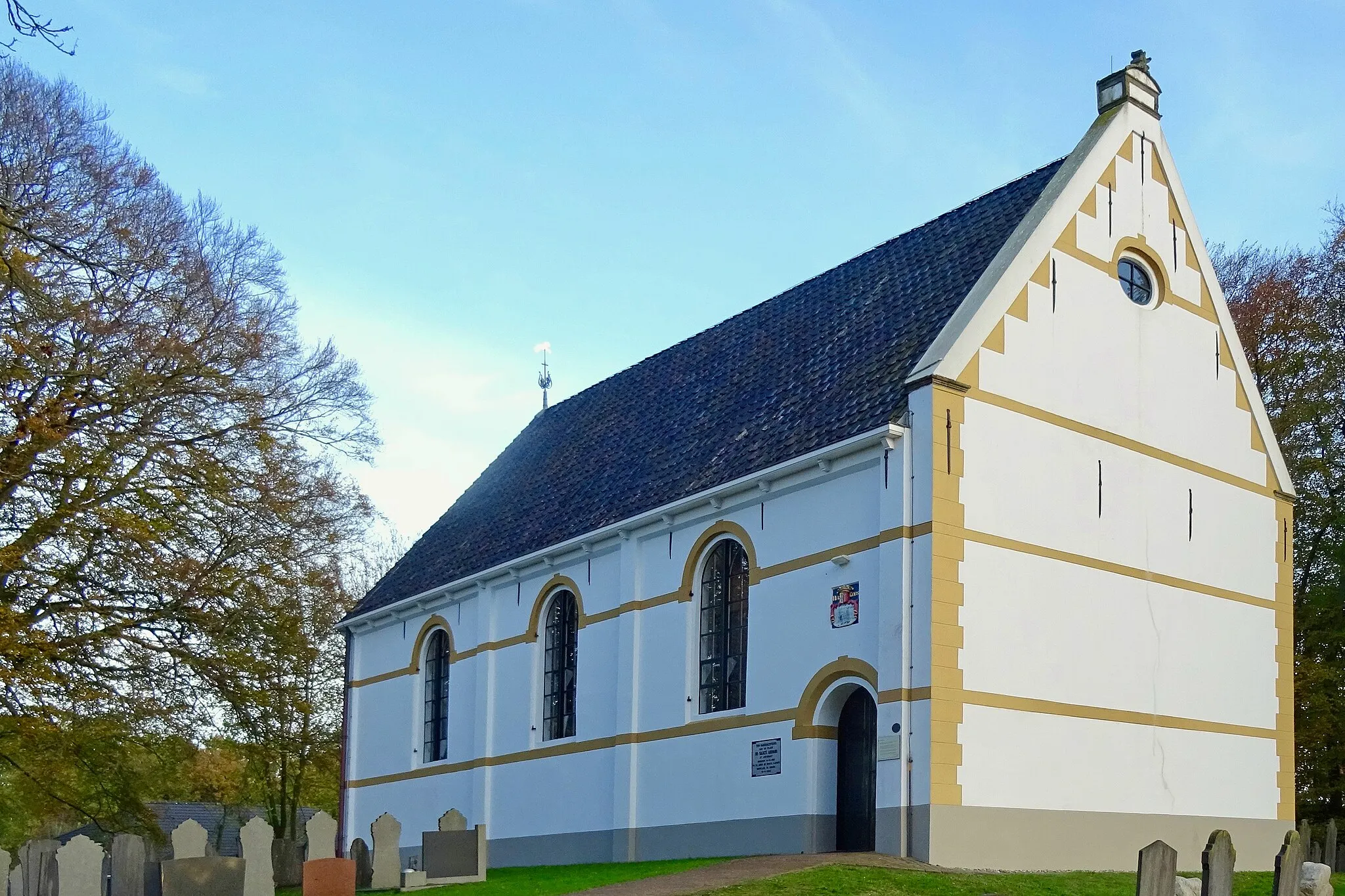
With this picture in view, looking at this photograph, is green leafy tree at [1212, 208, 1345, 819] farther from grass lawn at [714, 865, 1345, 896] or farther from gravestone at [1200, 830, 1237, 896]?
gravestone at [1200, 830, 1237, 896]

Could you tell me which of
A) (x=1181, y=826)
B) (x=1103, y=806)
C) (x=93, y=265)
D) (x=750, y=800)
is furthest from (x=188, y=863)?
(x=1181, y=826)

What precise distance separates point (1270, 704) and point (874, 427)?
8994 mm

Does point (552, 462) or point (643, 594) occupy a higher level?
point (552, 462)

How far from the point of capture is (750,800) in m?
21.0

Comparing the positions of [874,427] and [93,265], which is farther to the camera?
[874,427]

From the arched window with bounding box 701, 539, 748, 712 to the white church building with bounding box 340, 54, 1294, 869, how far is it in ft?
0.20

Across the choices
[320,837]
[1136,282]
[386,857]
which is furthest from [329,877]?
[1136,282]

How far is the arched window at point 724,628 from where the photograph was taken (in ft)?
73.2

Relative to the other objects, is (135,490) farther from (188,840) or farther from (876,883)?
(876,883)

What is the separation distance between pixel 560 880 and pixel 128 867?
18.7 ft

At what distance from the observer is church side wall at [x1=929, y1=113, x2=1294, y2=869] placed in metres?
19.3

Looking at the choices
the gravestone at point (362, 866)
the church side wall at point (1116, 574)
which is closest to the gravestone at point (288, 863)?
the gravestone at point (362, 866)

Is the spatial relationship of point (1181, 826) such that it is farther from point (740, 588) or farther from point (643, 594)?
point (643, 594)

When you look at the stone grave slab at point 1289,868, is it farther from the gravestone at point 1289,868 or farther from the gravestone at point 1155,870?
the gravestone at point 1155,870
